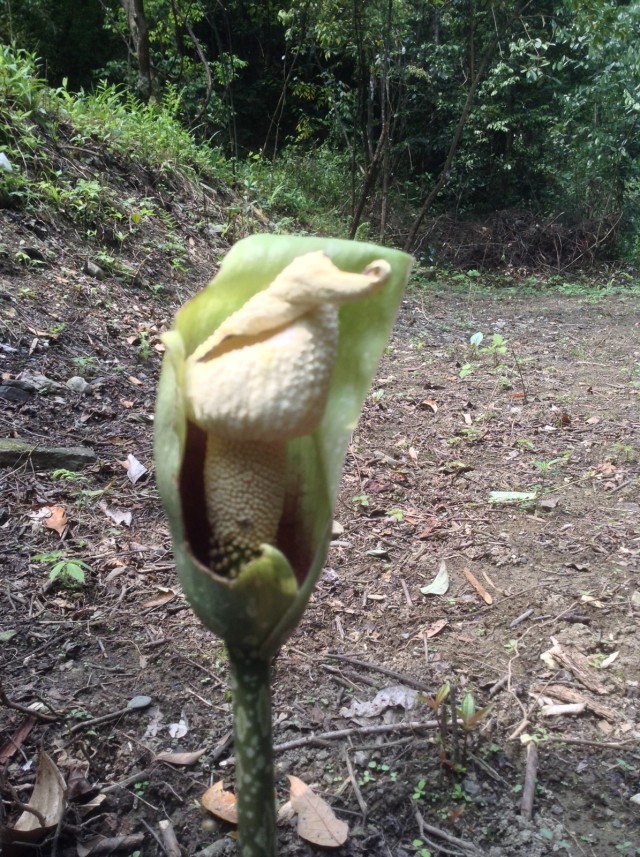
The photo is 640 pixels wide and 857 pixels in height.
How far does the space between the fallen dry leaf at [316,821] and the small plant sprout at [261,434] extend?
539mm

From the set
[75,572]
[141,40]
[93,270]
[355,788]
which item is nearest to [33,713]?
[75,572]

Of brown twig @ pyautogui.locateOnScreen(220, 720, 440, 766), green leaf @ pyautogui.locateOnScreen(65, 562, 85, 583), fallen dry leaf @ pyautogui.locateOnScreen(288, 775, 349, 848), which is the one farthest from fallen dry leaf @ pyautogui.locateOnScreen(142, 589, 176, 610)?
fallen dry leaf @ pyautogui.locateOnScreen(288, 775, 349, 848)

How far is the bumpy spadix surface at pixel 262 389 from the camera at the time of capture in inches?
22.1

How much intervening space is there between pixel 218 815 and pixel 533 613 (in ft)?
3.48

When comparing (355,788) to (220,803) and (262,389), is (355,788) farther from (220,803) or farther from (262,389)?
(262,389)

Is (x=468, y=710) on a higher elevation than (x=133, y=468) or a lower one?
higher

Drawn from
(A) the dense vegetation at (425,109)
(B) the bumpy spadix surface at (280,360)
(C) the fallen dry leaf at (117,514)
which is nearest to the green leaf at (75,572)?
(C) the fallen dry leaf at (117,514)

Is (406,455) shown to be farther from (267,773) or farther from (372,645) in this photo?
(267,773)

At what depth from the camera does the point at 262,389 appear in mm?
557

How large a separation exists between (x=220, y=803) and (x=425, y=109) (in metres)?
12.2

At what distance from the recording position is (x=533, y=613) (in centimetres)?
189

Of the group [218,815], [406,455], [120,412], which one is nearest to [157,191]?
[120,412]

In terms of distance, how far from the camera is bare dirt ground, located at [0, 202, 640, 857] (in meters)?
1.24

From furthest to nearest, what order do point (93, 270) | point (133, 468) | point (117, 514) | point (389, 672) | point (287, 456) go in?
point (93, 270), point (133, 468), point (117, 514), point (389, 672), point (287, 456)
